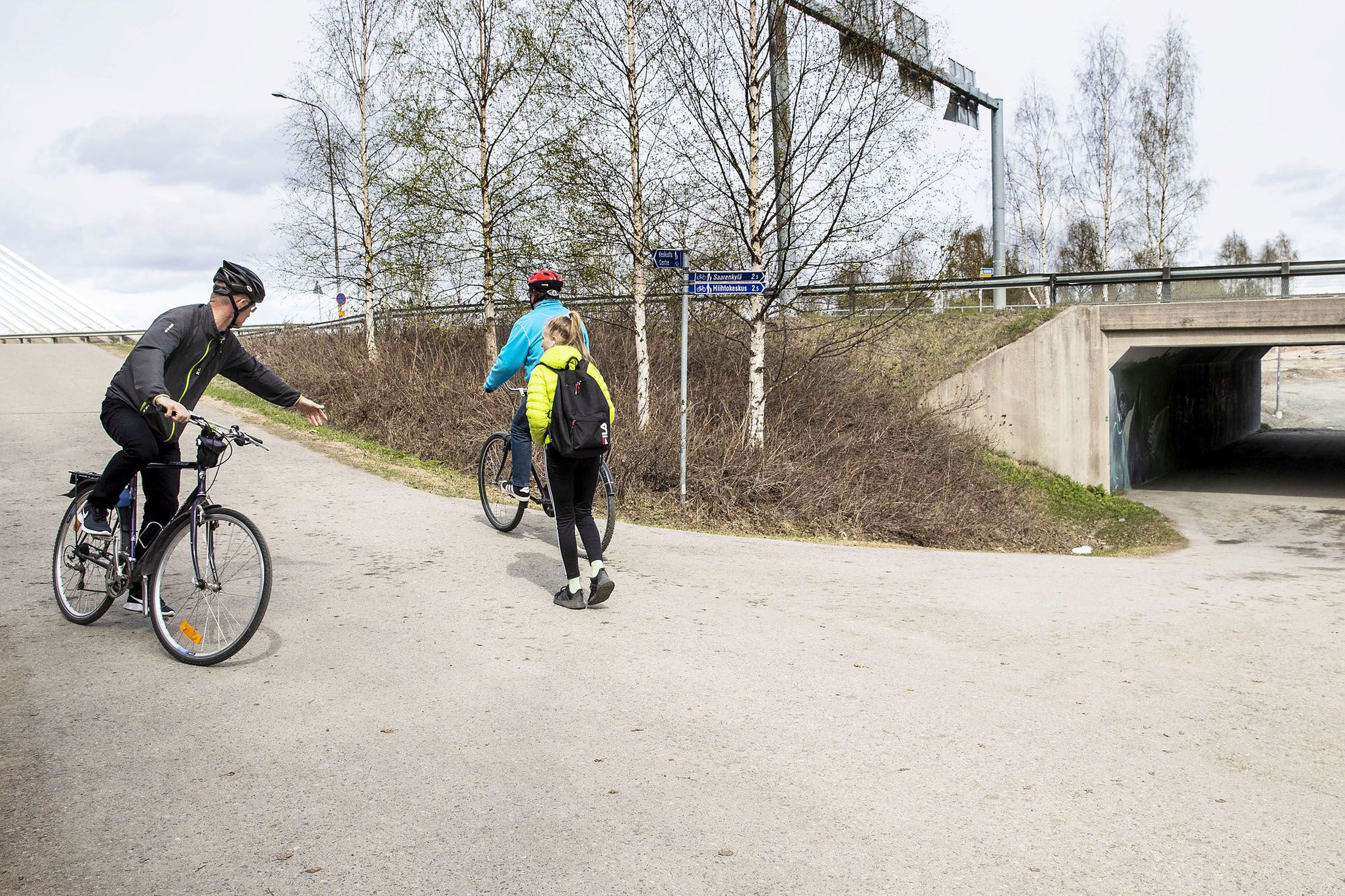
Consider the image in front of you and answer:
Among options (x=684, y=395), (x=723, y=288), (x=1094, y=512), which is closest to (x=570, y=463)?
(x=684, y=395)

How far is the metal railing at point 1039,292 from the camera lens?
15.6 m

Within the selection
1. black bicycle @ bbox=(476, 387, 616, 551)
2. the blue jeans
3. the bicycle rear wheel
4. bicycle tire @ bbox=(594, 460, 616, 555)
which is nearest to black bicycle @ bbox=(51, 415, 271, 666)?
bicycle tire @ bbox=(594, 460, 616, 555)

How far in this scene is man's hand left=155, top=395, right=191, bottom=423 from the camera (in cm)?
448

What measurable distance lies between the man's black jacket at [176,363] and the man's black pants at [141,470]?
0.19 ft

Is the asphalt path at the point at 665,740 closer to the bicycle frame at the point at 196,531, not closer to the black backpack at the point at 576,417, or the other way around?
the bicycle frame at the point at 196,531

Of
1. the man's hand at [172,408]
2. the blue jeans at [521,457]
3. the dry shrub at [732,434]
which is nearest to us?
the man's hand at [172,408]

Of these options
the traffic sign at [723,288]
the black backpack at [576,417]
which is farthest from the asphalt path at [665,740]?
the traffic sign at [723,288]

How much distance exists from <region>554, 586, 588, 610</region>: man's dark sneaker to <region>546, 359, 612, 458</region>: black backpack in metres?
0.91

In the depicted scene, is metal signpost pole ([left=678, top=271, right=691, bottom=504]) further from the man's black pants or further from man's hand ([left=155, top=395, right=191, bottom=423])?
man's hand ([left=155, top=395, right=191, bottom=423])

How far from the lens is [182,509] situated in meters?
4.87

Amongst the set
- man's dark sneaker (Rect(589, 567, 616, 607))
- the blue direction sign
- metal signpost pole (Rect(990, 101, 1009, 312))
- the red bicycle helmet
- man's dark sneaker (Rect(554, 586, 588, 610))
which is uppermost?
metal signpost pole (Rect(990, 101, 1009, 312))

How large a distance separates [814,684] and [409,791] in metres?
2.16

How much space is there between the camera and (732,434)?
13.0m

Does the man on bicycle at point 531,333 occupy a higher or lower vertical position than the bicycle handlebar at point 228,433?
higher
